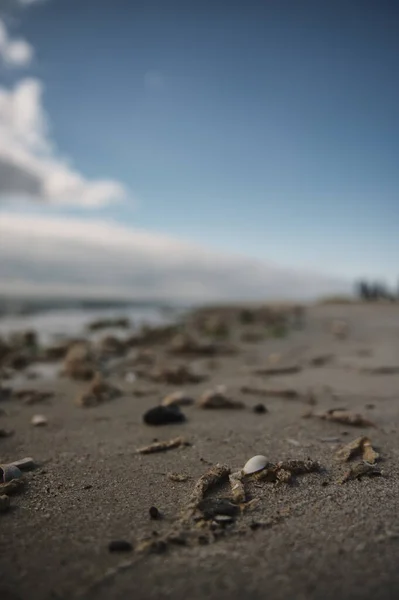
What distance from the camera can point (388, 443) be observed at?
2805mm

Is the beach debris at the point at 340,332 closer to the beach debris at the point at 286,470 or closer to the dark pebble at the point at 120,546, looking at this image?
the beach debris at the point at 286,470

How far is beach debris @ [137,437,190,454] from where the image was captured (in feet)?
8.91

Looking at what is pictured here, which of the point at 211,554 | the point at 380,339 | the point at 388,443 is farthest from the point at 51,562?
the point at 380,339

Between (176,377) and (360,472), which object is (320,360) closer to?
(176,377)

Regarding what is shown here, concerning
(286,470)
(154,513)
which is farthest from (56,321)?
(154,513)

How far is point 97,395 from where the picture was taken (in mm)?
4453

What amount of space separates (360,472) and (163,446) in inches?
47.7

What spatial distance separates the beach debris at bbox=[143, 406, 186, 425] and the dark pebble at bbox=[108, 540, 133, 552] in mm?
1798

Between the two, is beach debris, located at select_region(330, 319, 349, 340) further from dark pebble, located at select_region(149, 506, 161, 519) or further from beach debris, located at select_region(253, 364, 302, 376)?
dark pebble, located at select_region(149, 506, 161, 519)

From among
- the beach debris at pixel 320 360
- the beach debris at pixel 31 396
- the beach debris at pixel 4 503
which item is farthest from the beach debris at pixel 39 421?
the beach debris at pixel 320 360

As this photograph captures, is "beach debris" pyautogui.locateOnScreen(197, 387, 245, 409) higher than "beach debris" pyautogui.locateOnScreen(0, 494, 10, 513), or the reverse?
"beach debris" pyautogui.locateOnScreen(0, 494, 10, 513)

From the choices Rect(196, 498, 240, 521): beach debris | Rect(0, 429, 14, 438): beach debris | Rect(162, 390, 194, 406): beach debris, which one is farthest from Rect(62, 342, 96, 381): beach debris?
Rect(196, 498, 240, 521): beach debris

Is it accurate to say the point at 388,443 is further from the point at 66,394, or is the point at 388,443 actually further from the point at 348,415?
the point at 66,394

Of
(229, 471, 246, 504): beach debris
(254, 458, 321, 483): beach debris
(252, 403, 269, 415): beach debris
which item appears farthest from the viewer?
(252, 403, 269, 415): beach debris
